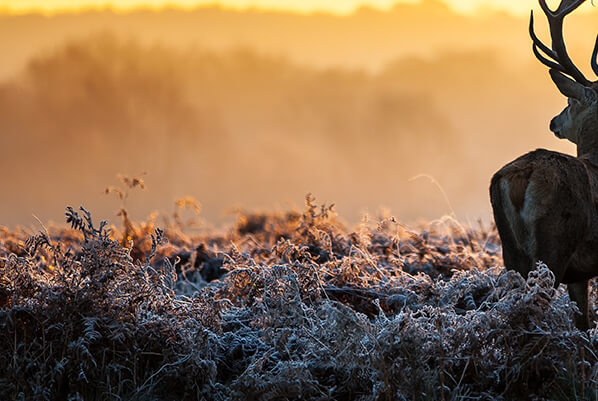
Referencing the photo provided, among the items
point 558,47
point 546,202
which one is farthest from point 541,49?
point 546,202

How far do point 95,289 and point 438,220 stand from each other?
14.6 feet

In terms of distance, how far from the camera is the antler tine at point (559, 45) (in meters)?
7.48

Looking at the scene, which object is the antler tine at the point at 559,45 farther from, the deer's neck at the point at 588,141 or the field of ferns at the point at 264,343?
the field of ferns at the point at 264,343

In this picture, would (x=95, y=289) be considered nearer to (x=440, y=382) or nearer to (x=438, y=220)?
(x=440, y=382)

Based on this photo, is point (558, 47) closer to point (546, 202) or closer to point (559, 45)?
point (559, 45)

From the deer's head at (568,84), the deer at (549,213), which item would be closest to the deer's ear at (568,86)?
the deer's head at (568,84)

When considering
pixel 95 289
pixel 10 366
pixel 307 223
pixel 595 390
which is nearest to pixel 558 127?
pixel 307 223

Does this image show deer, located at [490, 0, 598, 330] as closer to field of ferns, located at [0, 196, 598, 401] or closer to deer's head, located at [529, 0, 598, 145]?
field of ferns, located at [0, 196, 598, 401]

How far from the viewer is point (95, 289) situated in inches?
208

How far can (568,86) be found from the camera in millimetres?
7188

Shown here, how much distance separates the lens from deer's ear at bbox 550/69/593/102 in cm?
714

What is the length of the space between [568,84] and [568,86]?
0.02 m

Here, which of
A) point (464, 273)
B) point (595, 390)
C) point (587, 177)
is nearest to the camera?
point (595, 390)

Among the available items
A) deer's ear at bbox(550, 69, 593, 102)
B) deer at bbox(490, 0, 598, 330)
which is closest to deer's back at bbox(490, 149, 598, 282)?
deer at bbox(490, 0, 598, 330)
